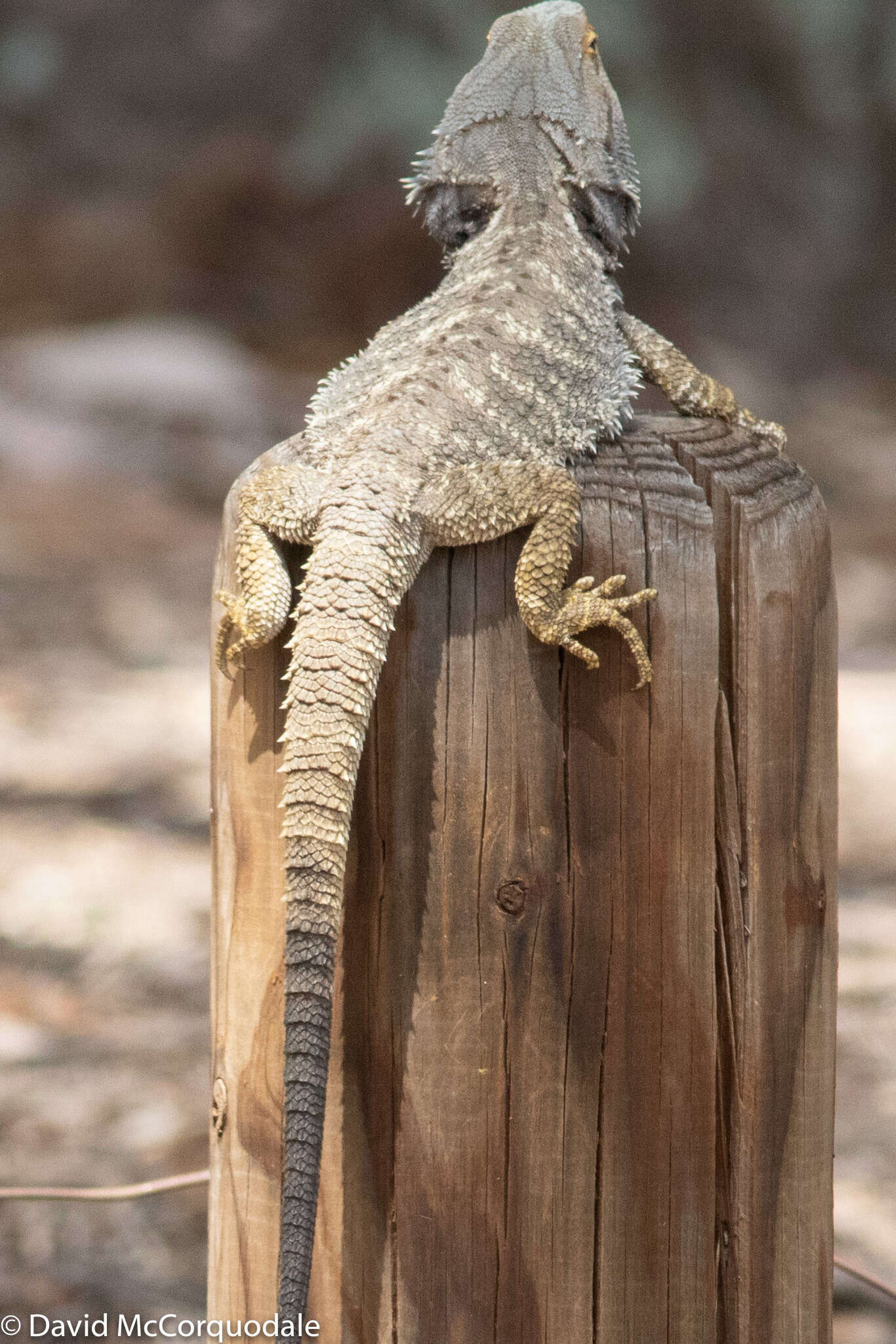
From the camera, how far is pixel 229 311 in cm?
472

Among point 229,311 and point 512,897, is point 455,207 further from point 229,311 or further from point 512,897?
point 229,311

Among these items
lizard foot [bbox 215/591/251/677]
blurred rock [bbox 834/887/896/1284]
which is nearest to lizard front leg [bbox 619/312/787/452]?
lizard foot [bbox 215/591/251/677]

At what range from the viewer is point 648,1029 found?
149 centimetres

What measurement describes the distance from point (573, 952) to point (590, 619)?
45 centimetres

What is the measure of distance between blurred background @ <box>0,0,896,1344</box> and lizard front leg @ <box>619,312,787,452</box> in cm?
235

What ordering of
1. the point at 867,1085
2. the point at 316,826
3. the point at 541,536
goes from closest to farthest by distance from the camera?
the point at 316,826
the point at 541,536
the point at 867,1085

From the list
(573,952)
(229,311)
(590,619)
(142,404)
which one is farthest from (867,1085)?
(142,404)

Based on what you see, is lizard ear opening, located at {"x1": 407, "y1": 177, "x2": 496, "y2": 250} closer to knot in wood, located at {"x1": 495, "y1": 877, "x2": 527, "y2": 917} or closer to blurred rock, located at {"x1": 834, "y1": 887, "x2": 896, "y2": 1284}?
knot in wood, located at {"x1": 495, "y1": 877, "x2": 527, "y2": 917}

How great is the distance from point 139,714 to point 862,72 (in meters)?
4.14

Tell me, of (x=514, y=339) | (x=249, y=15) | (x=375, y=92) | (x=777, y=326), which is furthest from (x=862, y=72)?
(x=514, y=339)

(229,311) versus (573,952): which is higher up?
(229,311)

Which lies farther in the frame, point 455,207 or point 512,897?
point 455,207

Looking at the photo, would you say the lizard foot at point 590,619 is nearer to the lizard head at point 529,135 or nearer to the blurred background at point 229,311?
the lizard head at point 529,135

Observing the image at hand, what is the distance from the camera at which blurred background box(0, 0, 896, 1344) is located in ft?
13.5
